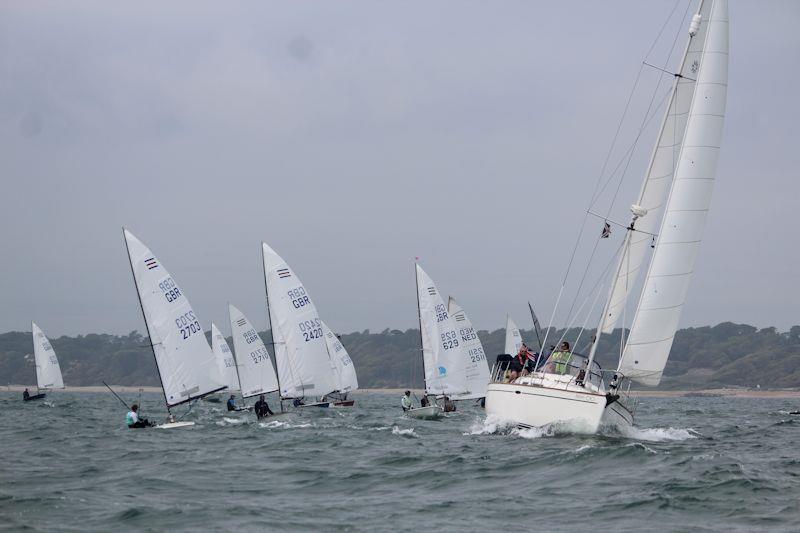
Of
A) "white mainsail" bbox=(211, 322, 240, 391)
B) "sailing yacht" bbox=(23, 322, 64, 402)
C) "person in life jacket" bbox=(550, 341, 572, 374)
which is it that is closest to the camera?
"person in life jacket" bbox=(550, 341, 572, 374)

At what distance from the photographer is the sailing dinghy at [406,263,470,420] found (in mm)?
44625

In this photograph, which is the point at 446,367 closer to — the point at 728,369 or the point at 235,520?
the point at 235,520

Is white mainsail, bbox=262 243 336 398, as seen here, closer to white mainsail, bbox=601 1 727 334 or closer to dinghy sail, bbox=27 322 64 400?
white mainsail, bbox=601 1 727 334

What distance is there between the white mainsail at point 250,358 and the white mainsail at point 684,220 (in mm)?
29823

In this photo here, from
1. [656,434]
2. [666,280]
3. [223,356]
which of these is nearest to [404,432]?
[656,434]

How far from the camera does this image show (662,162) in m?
25.6

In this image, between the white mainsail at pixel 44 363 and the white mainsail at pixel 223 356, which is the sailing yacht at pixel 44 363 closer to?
the white mainsail at pixel 44 363

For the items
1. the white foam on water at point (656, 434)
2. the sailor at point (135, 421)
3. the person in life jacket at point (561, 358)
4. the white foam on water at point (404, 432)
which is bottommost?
the white foam on water at point (656, 434)

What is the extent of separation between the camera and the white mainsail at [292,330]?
40250mm

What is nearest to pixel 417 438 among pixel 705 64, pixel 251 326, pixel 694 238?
pixel 694 238

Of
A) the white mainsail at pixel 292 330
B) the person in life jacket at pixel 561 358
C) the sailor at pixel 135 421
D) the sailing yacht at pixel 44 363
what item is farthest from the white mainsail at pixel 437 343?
the sailing yacht at pixel 44 363

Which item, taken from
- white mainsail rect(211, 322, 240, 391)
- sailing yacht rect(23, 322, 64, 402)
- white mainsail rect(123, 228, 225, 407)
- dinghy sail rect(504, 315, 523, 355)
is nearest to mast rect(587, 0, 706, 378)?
white mainsail rect(123, 228, 225, 407)

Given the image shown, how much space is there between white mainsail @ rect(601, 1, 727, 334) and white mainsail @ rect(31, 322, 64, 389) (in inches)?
2243

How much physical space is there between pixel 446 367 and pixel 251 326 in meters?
13.6
